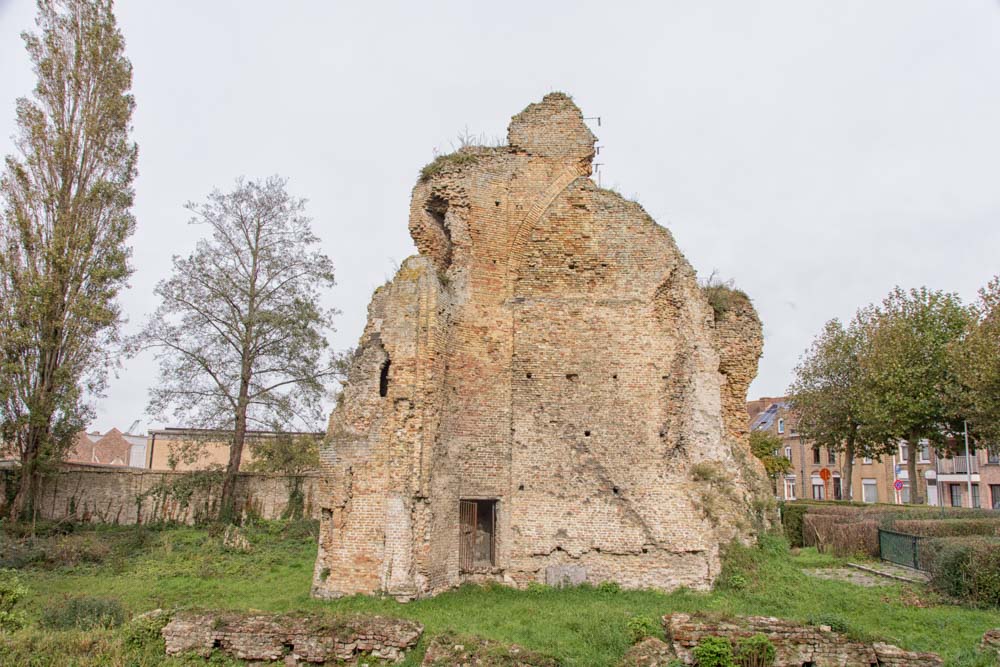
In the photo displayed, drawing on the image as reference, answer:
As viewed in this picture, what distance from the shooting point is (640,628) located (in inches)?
377

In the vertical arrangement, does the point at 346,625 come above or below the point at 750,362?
below

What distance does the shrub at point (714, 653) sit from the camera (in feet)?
28.4

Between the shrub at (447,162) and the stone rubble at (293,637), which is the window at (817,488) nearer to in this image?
the shrub at (447,162)

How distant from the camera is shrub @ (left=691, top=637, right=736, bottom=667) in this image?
8.66 metres

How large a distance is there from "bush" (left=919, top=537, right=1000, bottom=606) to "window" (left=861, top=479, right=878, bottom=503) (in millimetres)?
37693

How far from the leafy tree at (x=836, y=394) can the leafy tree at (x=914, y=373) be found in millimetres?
1217

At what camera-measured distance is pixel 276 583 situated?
14523 millimetres

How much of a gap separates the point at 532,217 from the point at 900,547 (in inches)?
449

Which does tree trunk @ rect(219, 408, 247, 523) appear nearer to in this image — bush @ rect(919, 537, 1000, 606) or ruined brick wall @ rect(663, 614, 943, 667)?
ruined brick wall @ rect(663, 614, 943, 667)

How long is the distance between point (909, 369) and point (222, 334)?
25.3 metres

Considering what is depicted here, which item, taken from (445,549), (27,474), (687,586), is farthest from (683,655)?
(27,474)

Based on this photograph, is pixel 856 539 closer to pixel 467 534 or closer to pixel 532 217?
pixel 467 534

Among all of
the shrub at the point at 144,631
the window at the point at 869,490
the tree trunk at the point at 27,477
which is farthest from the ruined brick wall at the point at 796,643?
the window at the point at 869,490

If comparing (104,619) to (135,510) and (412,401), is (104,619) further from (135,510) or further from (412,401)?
(135,510)
